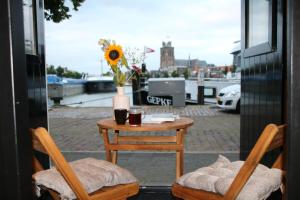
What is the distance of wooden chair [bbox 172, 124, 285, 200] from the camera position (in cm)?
161

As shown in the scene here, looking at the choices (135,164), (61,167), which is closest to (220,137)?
(135,164)

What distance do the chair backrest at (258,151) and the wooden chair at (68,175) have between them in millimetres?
700

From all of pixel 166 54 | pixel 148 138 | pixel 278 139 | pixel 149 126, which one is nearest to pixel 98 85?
Answer: pixel 166 54

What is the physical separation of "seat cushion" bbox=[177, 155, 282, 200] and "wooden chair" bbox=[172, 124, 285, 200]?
4 cm

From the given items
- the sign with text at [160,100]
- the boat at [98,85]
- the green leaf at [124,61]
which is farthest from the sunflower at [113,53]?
the boat at [98,85]

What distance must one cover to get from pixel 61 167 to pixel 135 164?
2.83m

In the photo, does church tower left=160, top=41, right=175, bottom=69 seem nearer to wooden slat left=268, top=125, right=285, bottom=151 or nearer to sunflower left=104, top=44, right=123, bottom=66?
sunflower left=104, top=44, right=123, bottom=66

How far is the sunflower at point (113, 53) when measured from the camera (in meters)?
2.85

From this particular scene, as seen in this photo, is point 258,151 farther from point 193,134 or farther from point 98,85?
point 98,85

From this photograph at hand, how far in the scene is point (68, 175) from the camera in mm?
1829

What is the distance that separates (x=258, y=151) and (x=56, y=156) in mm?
1030

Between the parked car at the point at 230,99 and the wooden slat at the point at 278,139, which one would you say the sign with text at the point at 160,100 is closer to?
the parked car at the point at 230,99

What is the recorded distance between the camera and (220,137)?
21.6ft

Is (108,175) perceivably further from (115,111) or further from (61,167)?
(115,111)
